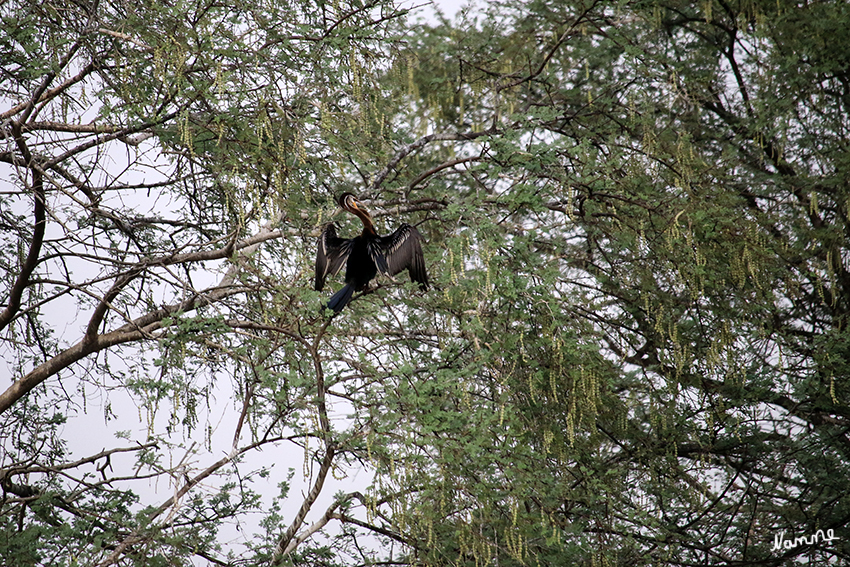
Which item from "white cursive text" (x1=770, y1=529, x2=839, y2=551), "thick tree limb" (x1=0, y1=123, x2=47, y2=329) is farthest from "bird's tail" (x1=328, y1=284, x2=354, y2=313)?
"white cursive text" (x1=770, y1=529, x2=839, y2=551)

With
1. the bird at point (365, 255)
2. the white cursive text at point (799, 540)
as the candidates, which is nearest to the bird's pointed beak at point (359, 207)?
the bird at point (365, 255)

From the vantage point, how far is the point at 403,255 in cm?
473

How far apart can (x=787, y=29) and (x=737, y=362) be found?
2770 millimetres

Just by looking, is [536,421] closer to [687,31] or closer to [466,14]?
[466,14]

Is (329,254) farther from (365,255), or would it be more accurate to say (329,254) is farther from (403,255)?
(403,255)

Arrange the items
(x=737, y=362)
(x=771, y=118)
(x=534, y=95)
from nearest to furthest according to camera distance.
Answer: (x=737, y=362), (x=771, y=118), (x=534, y=95)

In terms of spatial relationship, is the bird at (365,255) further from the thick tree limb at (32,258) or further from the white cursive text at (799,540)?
the white cursive text at (799,540)

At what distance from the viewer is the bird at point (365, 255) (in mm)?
4715

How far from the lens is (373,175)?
20.1ft

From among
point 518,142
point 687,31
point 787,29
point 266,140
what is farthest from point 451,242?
point 687,31

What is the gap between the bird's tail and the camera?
4512 mm

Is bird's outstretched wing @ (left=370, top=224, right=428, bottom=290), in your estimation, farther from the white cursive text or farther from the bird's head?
the white cursive text

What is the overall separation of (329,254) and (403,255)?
44 cm

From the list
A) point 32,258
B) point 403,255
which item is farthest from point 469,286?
point 32,258
